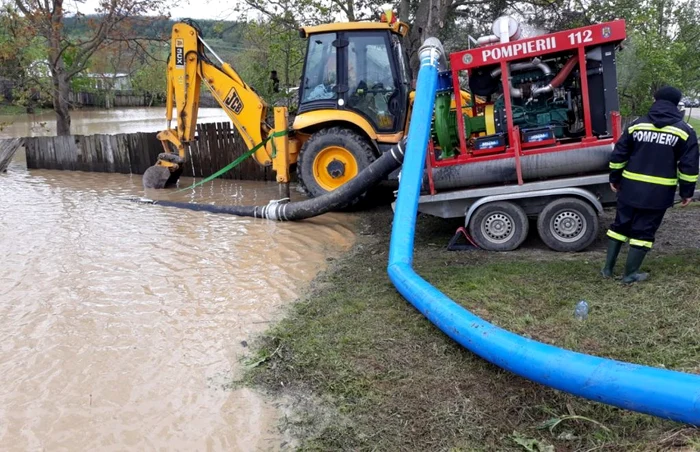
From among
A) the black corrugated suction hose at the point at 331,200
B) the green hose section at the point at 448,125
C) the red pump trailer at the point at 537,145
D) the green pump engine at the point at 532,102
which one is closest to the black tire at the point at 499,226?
the red pump trailer at the point at 537,145

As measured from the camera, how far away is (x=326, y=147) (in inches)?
330

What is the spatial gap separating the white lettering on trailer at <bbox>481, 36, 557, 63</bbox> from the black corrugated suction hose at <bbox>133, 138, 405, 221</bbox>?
1.44 m

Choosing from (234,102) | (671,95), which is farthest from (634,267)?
(234,102)

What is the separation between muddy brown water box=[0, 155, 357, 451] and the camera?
3.26 meters

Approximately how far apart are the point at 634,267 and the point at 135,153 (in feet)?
36.6

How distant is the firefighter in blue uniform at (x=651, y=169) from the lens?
14.6ft

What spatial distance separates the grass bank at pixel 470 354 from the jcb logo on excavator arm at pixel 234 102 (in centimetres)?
477

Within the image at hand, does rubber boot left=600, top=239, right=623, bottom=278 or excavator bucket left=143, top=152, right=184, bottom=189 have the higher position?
excavator bucket left=143, top=152, right=184, bottom=189

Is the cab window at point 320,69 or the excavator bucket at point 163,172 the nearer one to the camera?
the cab window at point 320,69

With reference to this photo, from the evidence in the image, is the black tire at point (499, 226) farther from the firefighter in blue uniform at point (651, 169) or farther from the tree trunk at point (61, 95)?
the tree trunk at point (61, 95)

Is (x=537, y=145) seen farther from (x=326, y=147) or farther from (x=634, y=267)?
(x=326, y=147)

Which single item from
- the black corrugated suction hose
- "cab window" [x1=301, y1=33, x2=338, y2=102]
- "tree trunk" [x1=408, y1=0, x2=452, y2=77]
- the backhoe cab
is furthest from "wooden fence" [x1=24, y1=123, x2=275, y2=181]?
"tree trunk" [x1=408, y1=0, x2=452, y2=77]

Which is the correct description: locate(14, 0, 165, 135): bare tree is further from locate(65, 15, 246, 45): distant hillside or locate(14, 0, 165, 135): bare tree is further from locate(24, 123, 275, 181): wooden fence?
locate(24, 123, 275, 181): wooden fence

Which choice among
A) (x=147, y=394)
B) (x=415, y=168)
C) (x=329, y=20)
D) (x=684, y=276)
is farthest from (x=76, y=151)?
(x=684, y=276)
